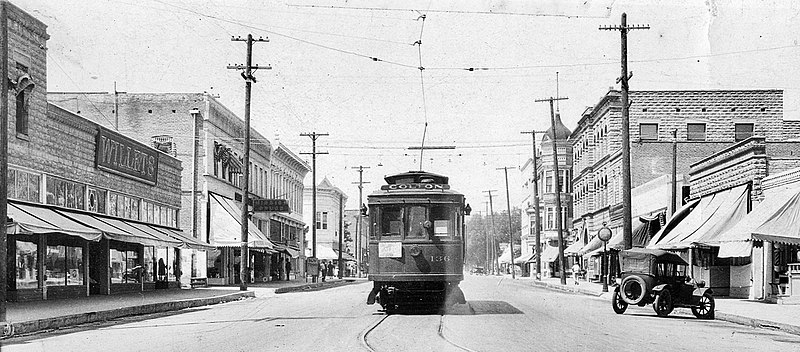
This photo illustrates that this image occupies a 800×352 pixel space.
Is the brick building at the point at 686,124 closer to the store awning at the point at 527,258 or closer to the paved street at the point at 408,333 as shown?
the paved street at the point at 408,333

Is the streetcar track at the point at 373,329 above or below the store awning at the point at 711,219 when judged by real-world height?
below

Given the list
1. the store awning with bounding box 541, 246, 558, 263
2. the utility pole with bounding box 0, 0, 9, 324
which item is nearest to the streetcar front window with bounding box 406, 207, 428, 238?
the utility pole with bounding box 0, 0, 9, 324

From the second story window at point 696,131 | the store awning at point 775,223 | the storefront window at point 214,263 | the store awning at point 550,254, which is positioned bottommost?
the store awning at point 550,254

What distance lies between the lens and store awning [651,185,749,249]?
3048 cm

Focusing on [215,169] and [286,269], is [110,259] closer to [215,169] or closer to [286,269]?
[215,169]

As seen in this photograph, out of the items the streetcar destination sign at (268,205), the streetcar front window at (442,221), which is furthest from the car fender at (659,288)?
the streetcar destination sign at (268,205)

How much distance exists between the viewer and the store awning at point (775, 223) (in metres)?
25.4

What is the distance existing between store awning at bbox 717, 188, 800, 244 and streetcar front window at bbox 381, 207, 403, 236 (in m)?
10.4

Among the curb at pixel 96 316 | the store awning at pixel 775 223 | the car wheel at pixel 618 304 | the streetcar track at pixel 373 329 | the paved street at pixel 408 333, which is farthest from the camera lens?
the store awning at pixel 775 223

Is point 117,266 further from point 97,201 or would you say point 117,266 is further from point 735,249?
point 735,249

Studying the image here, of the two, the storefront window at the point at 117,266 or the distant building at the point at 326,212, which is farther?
the distant building at the point at 326,212

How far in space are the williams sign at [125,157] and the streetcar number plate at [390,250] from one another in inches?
566

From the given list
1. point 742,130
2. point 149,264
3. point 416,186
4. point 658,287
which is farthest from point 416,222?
point 742,130

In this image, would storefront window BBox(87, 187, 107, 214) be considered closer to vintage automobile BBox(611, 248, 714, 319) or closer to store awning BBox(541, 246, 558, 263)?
vintage automobile BBox(611, 248, 714, 319)
